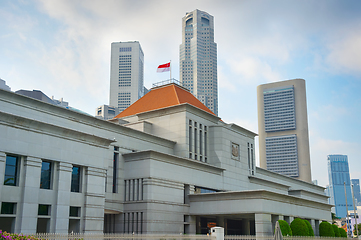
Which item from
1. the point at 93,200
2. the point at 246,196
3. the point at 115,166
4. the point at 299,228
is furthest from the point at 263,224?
the point at 93,200

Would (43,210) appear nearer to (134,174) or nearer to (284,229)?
(134,174)

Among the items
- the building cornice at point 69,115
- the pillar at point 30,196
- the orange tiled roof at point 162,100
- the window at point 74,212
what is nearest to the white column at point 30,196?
the pillar at point 30,196

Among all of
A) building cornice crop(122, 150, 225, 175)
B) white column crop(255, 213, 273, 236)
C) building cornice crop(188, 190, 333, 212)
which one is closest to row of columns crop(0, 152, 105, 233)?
building cornice crop(122, 150, 225, 175)

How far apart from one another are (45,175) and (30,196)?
2122 millimetres

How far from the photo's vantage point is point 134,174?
38.1 metres

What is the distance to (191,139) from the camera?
46.0 m

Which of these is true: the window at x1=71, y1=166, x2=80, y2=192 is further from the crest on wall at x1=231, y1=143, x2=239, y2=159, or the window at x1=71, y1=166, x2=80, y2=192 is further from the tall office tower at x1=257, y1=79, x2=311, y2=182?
the tall office tower at x1=257, y1=79, x2=311, y2=182

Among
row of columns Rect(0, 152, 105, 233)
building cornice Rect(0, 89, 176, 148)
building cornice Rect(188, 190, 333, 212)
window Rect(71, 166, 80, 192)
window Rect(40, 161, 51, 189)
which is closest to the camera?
row of columns Rect(0, 152, 105, 233)

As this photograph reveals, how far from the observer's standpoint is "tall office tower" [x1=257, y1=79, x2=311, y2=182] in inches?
6560

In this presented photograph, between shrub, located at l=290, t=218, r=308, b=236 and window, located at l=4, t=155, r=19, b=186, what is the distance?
26.8 metres

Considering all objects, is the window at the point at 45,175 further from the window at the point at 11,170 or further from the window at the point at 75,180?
the window at the point at 75,180

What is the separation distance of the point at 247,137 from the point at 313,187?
34441 mm

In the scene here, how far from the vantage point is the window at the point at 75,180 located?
29.8 m

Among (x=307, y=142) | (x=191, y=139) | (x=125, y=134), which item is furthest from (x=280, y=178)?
(x=307, y=142)
